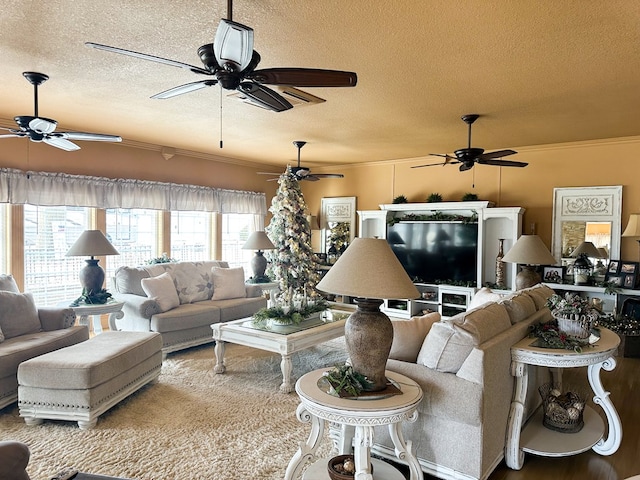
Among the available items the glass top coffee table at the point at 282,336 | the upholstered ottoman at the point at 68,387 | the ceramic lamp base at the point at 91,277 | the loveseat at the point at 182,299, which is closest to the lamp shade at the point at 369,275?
the glass top coffee table at the point at 282,336

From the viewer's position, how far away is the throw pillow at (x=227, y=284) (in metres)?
5.84

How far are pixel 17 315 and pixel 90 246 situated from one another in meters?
1.01

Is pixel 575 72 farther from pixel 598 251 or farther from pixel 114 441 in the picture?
pixel 114 441

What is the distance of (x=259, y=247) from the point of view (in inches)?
258

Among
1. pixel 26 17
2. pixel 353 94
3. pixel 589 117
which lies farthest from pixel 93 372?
pixel 589 117

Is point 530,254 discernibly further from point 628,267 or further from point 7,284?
point 7,284

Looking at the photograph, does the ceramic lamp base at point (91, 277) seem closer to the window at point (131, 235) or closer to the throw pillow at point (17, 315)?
the throw pillow at point (17, 315)

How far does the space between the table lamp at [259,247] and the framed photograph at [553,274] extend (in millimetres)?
3941

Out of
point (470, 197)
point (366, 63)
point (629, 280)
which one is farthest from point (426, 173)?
point (366, 63)

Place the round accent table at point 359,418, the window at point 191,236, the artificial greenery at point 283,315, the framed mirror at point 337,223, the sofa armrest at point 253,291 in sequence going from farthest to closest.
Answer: the framed mirror at point 337,223 → the window at point 191,236 → the sofa armrest at point 253,291 → the artificial greenery at point 283,315 → the round accent table at point 359,418

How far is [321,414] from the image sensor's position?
204 centimetres

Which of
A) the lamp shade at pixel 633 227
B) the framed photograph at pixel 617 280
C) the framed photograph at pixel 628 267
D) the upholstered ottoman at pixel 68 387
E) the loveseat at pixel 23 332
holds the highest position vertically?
the lamp shade at pixel 633 227

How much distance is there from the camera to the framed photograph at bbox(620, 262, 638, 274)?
5305 mm

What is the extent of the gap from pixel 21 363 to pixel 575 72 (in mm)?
4761
